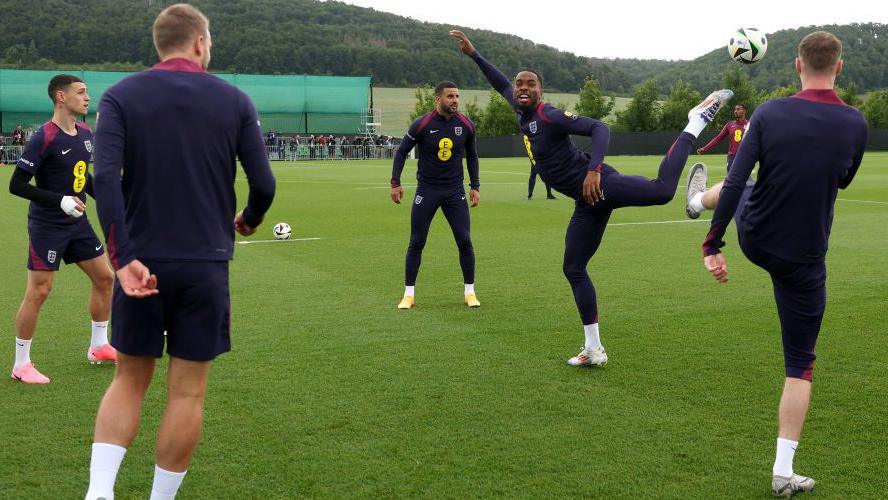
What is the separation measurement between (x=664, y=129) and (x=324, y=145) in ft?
114

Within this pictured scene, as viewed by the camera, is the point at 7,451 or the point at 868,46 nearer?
the point at 7,451

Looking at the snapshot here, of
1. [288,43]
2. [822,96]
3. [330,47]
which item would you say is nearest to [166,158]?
[822,96]

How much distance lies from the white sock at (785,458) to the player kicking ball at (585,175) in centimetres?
237

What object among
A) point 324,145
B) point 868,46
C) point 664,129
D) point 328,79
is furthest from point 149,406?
point 868,46

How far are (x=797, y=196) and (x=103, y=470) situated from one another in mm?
3499

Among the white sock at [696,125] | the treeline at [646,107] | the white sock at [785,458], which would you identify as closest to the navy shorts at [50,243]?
the white sock at [696,125]

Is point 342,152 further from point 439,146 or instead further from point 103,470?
point 103,470

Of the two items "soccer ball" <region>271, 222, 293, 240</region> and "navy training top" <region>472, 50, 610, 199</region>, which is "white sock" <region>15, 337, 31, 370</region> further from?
"soccer ball" <region>271, 222, 293, 240</region>

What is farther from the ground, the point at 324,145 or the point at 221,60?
the point at 221,60

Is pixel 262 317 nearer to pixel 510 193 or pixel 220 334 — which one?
pixel 220 334

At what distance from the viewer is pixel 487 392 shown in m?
5.91

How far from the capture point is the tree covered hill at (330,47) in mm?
106188

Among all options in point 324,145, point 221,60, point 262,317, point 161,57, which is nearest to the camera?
point 161,57

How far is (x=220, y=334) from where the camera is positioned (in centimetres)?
355
